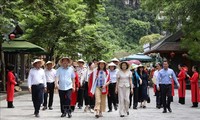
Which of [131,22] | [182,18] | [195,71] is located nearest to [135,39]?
[131,22]

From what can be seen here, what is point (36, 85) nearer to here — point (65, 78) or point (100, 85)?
point (65, 78)

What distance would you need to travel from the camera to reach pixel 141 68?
17.6 meters

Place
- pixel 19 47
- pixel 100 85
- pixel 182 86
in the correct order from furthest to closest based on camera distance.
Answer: pixel 19 47 < pixel 182 86 < pixel 100 85

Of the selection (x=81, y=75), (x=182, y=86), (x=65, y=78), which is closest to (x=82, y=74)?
(x=81, y=75)

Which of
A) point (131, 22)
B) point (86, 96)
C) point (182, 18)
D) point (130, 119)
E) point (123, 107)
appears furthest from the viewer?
point (131, 22)

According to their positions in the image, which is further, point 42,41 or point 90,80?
point 42,41

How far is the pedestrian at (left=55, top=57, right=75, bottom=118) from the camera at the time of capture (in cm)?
1343

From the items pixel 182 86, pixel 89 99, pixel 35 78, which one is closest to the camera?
pixel 35 78

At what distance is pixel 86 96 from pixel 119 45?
55.7 meters

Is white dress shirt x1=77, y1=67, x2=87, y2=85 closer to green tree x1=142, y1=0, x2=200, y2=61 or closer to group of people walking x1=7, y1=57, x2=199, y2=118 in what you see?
group of people walking x1=7, y1=57, x2=199, y2=118

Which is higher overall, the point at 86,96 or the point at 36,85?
the point at 36,85

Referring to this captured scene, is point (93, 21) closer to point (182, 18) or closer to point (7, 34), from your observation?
point (182, 18)

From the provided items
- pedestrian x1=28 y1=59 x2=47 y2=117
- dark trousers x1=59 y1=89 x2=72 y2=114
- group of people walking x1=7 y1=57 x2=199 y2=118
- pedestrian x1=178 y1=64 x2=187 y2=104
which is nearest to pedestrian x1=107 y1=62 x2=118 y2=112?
group of people walking x1=7 y1=57 x2=199 y2=118

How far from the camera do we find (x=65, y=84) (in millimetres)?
13445
